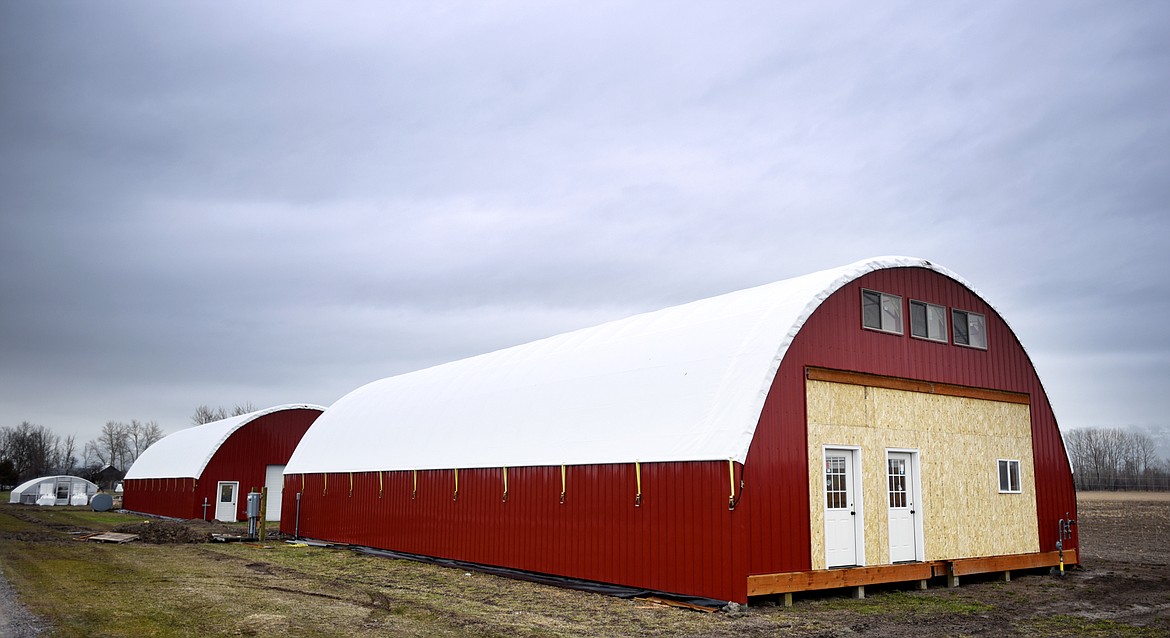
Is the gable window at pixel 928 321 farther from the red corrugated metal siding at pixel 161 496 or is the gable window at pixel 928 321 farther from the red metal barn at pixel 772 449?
the red corrugated metal siding at pixel 161 496

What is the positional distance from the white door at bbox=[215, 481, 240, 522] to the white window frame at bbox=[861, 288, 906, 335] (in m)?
32.3

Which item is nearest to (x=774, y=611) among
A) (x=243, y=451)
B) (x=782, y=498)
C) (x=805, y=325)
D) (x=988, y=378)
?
(x=782, y=498)

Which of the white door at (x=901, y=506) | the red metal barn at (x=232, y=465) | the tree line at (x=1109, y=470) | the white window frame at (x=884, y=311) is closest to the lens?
the white door at (x=901, y=506)

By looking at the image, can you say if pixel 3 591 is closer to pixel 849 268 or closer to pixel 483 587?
pixel 483 587

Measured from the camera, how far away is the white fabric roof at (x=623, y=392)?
572 inches

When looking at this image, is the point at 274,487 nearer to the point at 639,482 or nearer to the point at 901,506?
the point at 639,482

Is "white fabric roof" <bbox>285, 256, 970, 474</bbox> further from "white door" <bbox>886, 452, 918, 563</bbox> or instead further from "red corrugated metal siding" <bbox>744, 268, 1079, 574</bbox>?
"white door" <bbox>886, 452, 918, 563</bbox>

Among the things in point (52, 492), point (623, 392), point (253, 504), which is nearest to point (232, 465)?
point (253, 504)

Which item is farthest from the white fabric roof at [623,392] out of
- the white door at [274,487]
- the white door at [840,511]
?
the white door at [274,487]

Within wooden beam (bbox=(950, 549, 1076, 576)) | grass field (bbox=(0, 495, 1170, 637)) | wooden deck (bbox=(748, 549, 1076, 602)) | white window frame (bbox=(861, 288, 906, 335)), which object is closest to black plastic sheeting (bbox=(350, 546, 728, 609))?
grass field (bbox=(0, 495, 1170, 637))

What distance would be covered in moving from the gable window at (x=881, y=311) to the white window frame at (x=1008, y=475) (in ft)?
13.5

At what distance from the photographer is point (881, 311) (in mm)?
16484

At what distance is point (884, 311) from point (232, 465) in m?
32.3

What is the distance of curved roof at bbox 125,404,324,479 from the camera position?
39.2 meters
